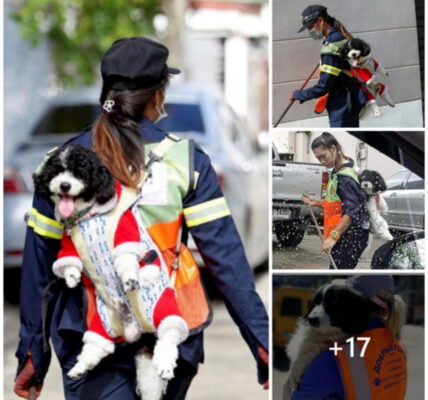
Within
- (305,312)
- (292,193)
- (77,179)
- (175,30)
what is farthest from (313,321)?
(175,30)

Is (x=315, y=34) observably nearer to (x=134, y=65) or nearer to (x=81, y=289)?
(x=134, y=65)

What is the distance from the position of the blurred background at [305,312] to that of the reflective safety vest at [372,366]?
56 mm

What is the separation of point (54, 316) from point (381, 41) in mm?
1582

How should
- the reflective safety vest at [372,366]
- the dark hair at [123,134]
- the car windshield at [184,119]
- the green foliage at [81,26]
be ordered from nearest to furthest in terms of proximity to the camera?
the dark hair at [123,134]
the reflective safety vest at [372,366]
the car windshield at [184,119]
the green foliage at [81,26]

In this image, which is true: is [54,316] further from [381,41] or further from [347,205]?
[381,41]

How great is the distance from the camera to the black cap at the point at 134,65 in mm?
3254

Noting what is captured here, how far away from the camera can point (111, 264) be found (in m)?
3.17

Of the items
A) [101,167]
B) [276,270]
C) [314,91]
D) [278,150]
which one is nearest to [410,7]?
[314,91]

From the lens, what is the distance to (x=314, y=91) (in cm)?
380

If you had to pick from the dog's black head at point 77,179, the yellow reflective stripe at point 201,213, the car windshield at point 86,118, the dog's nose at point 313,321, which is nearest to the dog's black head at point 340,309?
the dog's nose at point 313,321

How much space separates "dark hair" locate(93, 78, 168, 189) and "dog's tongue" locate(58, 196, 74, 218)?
0.16 metres

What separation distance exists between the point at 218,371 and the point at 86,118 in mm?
3768

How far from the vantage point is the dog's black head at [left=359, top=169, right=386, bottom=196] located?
3.81 meters

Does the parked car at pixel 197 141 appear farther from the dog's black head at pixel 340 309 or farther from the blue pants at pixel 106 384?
the blue pants at pixel 106 384
